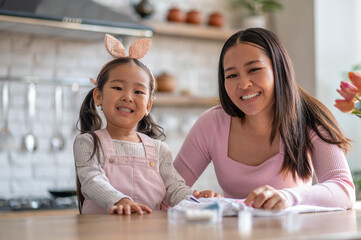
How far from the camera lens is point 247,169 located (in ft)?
6.27

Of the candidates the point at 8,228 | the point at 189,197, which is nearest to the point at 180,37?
the point at 189,197

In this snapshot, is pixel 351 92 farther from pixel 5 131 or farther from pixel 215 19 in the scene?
pixel 215 19

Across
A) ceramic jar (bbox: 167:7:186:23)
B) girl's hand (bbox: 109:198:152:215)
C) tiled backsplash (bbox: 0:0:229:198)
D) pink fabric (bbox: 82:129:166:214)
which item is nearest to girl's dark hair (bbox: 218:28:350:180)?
pink fabric (bbox: 82:129:166:214)

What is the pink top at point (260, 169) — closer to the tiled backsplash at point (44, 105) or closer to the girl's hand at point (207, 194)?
the girl's hand at point (207, 194)

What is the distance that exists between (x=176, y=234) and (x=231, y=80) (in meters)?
0.92

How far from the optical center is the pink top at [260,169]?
5.15 ft

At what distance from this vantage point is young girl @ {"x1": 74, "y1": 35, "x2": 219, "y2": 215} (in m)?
1.58

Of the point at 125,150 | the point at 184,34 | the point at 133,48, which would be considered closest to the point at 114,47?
the point at 133,48

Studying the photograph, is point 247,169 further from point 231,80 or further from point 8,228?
point 8,228

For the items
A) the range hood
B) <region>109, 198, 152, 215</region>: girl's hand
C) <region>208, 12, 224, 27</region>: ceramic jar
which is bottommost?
<region>109, 198, 152, 215</region>: girl's hand

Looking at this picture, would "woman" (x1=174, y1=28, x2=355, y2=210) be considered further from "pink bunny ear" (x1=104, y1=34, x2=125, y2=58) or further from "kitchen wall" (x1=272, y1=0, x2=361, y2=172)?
"kitchen wall" (x1=272, y1=0, x2=361, y2=172)

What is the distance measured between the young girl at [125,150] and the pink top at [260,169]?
0.29 metres

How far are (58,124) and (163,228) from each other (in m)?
2.96

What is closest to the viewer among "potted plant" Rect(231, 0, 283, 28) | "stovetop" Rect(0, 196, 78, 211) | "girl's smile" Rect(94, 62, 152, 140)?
"girl's smile" Rect(94, 62, 152, 140)
